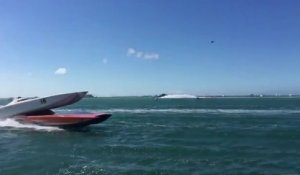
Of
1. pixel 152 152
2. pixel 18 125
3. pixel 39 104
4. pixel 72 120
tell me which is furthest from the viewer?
pixel 18 125

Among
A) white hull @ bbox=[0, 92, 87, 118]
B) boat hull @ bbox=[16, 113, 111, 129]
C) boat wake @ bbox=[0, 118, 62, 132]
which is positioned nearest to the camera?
boat hull @ bbox=[16, 113, 111, 129]

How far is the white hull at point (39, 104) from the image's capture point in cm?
3134

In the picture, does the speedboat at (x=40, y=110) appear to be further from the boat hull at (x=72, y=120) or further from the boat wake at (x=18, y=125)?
the boat wake at (x=18, y=125)

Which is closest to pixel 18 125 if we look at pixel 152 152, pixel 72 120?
pixel 72 120

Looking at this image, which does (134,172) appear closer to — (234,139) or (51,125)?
(234,139)

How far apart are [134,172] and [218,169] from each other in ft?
10.7

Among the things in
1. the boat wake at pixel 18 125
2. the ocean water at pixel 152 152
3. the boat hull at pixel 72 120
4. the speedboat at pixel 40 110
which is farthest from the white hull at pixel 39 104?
the ocean water at pixel 152 152

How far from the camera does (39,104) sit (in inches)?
1233

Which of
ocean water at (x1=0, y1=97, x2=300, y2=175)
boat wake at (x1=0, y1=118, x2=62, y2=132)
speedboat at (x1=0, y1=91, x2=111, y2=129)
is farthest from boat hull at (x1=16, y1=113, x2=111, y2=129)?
ocean water at (x1=0, y1=97, x2=300, y2=175)

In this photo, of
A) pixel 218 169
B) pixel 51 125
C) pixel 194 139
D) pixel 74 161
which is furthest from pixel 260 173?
pixel 51 125

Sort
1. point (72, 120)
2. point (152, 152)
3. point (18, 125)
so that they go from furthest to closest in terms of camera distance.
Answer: point (18, 125), point (72, 120), point (152, 152)

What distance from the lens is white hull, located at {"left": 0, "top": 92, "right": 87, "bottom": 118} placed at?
31344mm

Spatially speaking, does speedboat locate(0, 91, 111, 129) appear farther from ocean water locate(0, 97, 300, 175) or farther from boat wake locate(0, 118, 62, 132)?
ocean water locate(0, 97, 300, 175)

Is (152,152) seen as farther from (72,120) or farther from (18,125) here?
(18,125)
